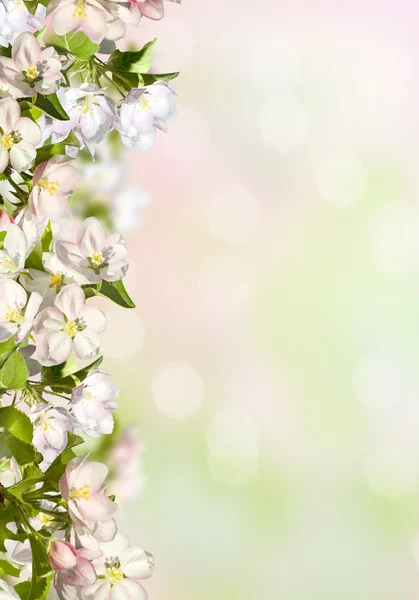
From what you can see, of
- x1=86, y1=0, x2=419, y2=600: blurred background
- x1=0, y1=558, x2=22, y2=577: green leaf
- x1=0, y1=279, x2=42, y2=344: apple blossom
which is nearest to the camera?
x1=0, y1=279, x2=42, y2=344: apple blossom

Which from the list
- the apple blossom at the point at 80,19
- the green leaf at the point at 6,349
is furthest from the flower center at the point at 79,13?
the green leaf at the point at 6,349

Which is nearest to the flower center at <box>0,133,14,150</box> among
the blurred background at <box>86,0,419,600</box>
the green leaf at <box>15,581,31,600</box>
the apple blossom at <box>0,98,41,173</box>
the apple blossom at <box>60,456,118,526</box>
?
the apple blossom at <box>0,98,41,173</box>

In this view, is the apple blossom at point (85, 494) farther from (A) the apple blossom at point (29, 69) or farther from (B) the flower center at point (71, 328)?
(A) the apple blossom at point (29, 69)

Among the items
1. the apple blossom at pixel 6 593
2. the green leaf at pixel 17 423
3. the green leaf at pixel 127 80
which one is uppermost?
the green leaf at pixel 127 80

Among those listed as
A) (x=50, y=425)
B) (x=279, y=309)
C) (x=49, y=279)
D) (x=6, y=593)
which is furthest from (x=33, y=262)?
(x=279, y=309)

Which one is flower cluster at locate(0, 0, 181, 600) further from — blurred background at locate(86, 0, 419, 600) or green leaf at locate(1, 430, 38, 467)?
blurred background at locate(86, 0, 419, 600)

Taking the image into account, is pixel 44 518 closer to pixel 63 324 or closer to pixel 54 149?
pixel 63 324
